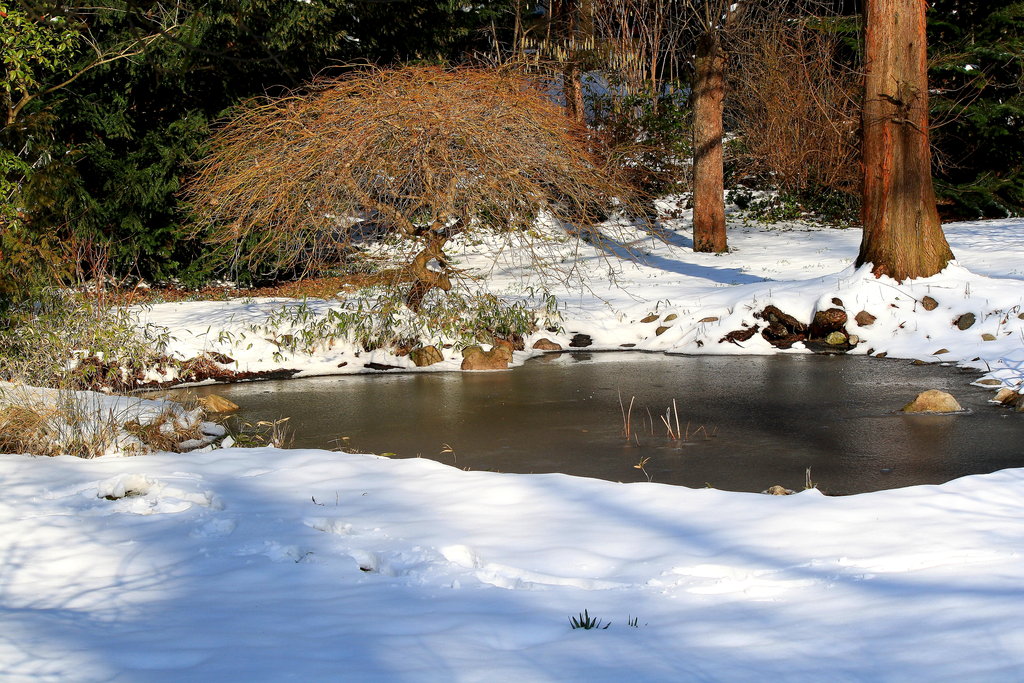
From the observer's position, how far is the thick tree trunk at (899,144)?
1198 centimetres

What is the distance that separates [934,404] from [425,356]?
607 centimetres

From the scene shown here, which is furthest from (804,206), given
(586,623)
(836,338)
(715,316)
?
(586,623)

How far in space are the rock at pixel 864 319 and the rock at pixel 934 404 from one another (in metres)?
3.66

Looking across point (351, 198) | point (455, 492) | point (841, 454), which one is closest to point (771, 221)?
point (351, 198)

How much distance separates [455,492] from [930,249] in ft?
29.9

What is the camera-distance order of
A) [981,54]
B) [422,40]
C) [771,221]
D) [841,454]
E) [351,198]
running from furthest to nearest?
[771,221] → [981,54] → [422,40] → [351,198] → [841,454]

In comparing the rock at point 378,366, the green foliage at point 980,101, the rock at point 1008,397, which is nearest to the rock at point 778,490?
the rock at point 1008,397

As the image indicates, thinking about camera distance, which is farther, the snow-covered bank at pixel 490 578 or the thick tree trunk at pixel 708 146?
the thick tree trunk at pixel 708 146

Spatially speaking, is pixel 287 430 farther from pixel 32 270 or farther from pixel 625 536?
pixel 625 536

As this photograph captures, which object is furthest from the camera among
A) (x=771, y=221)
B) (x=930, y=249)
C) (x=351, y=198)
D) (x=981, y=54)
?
(x=771, y=221)

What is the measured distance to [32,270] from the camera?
29.0ft

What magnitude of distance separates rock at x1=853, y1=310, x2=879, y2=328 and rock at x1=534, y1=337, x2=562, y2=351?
12.4ft

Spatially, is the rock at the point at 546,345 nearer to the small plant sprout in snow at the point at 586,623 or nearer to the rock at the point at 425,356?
the rock at the point at 425,356

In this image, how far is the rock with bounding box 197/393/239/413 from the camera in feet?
31.0
